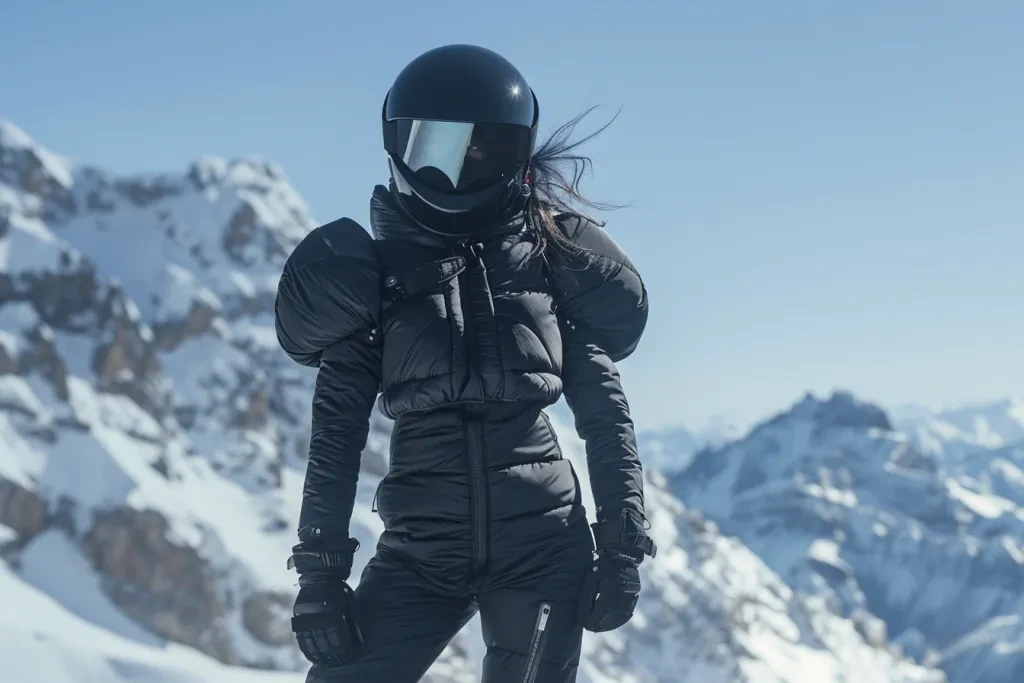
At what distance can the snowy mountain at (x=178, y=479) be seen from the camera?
3711 inches

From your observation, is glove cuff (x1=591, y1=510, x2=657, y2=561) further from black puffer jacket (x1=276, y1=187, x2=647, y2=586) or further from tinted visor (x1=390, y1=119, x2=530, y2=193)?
tinted visor (x1=390, y1=119, x2=530, y2=193)

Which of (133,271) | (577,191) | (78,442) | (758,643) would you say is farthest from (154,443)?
(577,191)

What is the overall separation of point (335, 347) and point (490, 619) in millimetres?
1276

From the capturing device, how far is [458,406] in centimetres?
423

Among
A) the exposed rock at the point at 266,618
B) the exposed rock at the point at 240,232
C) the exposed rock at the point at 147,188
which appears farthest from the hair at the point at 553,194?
the exposed rock at the point at 147,188

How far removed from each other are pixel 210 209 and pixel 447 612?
183689 millimetres

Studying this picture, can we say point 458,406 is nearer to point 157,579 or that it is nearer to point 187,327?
point 157,579

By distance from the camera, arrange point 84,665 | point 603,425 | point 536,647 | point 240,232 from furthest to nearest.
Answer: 1. point 240,232
2. point 84,665
3. point 603,425
4. point 536,647

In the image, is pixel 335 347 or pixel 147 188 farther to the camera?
pixel 147 188

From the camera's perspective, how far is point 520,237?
466 centimetres

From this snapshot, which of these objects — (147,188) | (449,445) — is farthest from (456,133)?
(147,188)

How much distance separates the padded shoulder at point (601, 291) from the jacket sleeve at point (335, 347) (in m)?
0.87

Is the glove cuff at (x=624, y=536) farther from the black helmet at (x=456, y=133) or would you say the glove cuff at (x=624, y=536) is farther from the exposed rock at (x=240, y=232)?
the exposed rock at (x=240, y=232)

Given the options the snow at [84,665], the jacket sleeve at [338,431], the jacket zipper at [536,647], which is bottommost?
the jacket zipper at [536,647]
